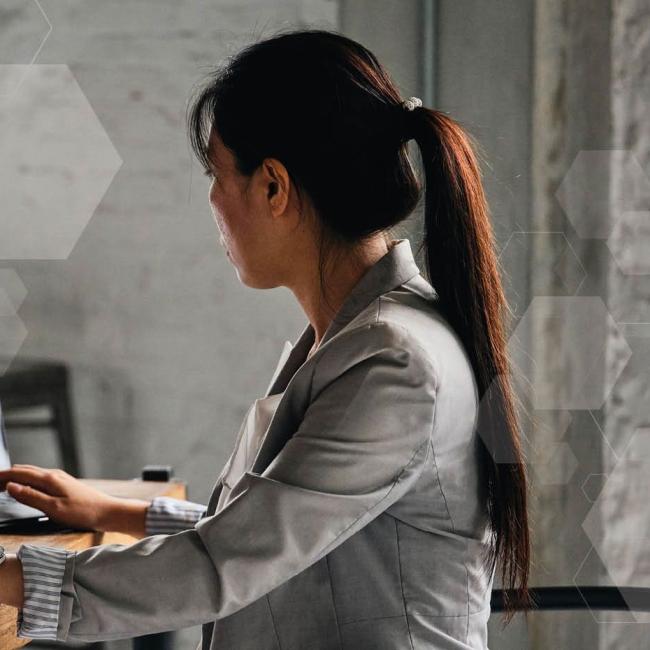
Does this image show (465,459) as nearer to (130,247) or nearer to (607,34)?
(607,34)

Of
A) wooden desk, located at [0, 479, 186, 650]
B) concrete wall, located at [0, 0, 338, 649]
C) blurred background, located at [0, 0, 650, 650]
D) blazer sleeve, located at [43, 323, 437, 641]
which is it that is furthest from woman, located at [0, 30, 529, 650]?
concrete wall, located at [0, 0, 338, 649]

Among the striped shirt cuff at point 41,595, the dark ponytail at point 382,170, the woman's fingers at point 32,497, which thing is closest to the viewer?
the striped shirt cuff at point 41,595

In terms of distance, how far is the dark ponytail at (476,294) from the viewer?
2.11ft

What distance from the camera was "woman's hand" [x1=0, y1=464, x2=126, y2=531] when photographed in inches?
34.8

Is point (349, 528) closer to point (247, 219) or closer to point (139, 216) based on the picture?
point (247, 219)

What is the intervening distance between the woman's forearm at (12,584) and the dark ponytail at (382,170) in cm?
32

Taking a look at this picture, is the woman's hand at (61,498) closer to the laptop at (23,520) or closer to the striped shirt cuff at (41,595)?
the laptop at (23,520)

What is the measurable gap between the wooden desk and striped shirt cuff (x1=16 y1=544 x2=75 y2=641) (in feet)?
0.39

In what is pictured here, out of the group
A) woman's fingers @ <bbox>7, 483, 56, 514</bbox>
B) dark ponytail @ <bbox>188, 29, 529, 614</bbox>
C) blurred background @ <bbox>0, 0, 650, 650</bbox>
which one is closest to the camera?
dark ponytail @ <bbox>188, 29, 529, 614</bbox>

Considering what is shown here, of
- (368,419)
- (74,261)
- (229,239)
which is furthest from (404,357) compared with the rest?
(74,261)

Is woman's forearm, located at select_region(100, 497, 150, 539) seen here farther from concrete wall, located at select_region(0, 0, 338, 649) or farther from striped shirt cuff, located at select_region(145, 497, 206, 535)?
concrete wall, located at select_region(0, 0, 338, 649)

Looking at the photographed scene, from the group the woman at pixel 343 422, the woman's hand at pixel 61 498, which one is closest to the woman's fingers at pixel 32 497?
the woman's hand at pixel 61 498

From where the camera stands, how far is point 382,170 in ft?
2.13
